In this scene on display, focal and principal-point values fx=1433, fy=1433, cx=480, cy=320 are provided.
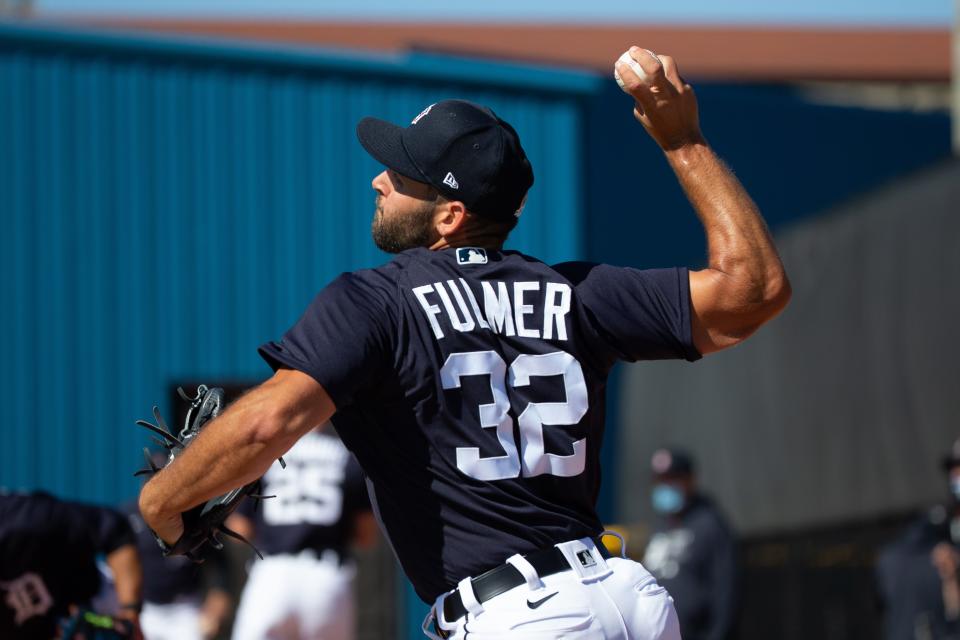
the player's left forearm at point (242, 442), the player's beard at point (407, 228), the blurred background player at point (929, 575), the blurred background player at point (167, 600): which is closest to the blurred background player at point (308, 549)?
the blurred background player at point (167, 600)

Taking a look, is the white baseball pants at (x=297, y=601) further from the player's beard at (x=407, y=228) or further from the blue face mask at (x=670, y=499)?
the player's beard at (x=407, y=228)

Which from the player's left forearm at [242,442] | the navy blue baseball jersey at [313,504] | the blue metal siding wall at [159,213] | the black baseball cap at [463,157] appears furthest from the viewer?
the blue metal siding wall at [159,213]

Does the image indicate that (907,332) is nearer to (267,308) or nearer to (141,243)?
(267,308)

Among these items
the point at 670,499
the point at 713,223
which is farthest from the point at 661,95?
the point at 670,499

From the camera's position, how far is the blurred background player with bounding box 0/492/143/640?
538 centimetres

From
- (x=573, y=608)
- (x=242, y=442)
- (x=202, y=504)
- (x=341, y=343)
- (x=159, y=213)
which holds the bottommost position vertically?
(x=573, y=608)

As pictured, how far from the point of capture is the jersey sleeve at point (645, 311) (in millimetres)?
3477

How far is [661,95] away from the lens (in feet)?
11.7

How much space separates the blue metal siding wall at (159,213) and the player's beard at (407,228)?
987 centimetres

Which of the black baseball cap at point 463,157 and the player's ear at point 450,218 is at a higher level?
the black baseball cap at point 463,157

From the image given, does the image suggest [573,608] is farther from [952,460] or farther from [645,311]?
[952,460]

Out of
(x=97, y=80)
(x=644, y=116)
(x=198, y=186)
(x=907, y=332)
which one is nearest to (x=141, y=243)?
(x=198, y=186)

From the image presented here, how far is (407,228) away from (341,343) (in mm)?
545

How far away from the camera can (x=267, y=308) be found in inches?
533
